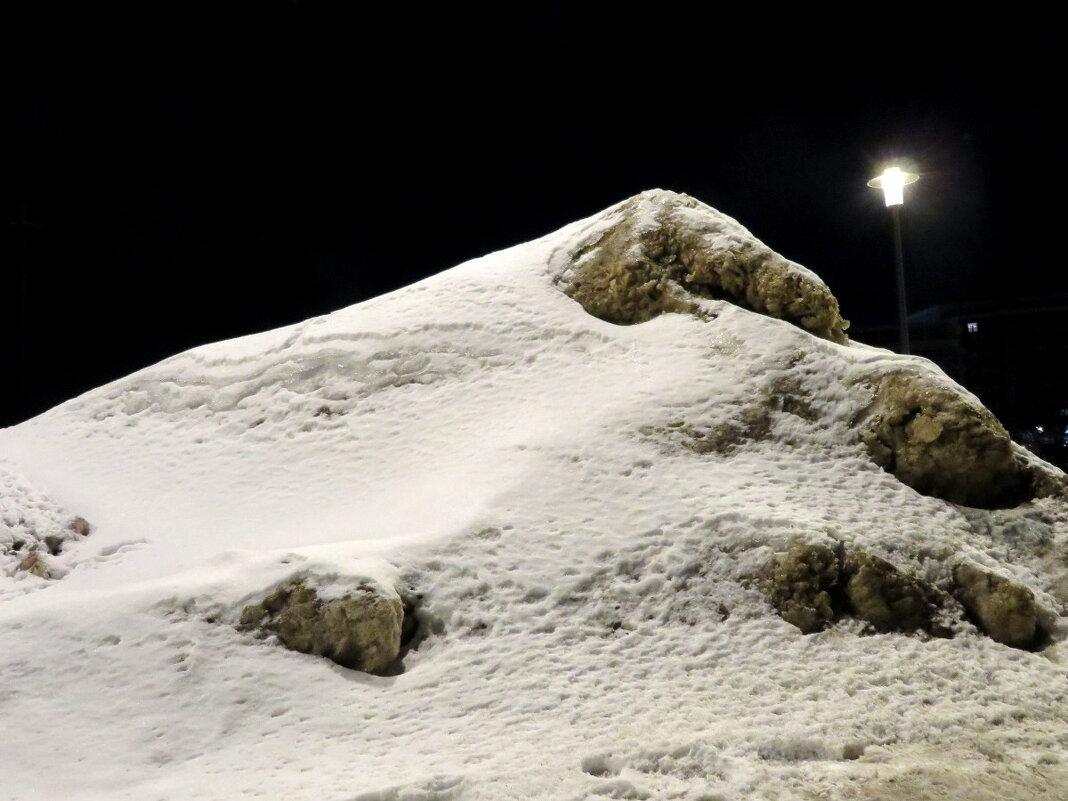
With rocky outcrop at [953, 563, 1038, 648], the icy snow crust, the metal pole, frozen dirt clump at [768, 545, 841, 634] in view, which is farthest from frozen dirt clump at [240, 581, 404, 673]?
the metal pole

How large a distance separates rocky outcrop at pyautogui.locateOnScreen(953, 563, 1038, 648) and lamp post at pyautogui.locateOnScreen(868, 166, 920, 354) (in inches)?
249

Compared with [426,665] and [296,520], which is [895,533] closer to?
[426,665]

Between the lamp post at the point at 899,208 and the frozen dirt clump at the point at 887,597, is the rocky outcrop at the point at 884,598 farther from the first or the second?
the lamp post at the point at 899,208

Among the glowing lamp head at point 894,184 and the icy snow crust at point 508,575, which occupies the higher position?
the glowing lamp head at point 894,184

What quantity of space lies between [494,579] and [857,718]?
320 cm

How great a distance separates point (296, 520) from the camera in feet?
30.2

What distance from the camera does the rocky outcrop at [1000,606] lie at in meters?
7.54

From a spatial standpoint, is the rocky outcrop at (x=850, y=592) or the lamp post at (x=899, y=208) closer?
the rocky outcrop at (x=850, y=592)

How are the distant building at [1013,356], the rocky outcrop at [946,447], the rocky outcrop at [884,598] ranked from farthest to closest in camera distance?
1. the distant building at [1013,356]
2. the rocky outcrop at [946,447]
3. the rocky outcrop at [884,598]

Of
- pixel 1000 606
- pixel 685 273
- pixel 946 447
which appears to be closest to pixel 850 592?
pixel 1000 606

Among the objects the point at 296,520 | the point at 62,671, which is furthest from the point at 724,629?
the point at 62,671

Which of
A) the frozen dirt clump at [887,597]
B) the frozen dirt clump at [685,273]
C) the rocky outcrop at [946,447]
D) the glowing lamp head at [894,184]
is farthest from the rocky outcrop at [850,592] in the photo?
the glowing lamp head at [894,184]

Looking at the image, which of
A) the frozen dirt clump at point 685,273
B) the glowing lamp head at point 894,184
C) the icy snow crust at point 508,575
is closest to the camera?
the icy snow crust at point 508,575

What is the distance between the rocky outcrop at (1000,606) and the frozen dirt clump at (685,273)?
449 cm
